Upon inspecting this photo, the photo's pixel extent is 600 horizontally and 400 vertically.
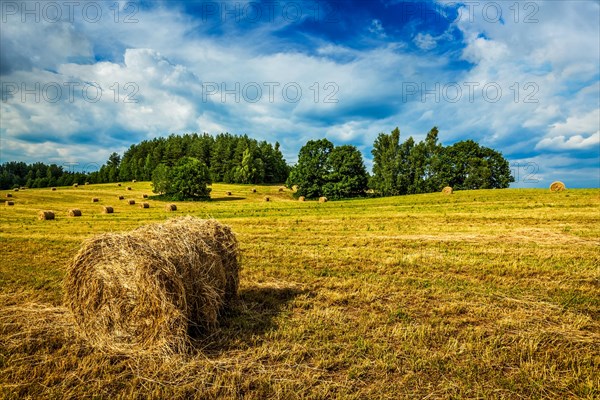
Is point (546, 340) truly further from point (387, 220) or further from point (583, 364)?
point (387, 220)

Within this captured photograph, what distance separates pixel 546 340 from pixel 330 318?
160 inches

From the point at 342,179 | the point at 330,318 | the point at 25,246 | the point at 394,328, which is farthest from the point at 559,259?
the point at 342,179

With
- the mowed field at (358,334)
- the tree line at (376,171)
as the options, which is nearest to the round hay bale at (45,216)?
the mowed field at (358,334)

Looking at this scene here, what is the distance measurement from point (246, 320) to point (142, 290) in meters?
2.26

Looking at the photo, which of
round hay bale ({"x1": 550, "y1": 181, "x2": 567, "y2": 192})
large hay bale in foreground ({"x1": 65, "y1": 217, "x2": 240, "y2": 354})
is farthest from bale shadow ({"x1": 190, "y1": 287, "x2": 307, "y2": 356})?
round hay bale ({"x1": 550, "y1": 181, "x2": 567, "y2": 192})

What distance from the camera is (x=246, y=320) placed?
7004 millimetres

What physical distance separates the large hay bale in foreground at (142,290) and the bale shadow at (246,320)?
0.32 m

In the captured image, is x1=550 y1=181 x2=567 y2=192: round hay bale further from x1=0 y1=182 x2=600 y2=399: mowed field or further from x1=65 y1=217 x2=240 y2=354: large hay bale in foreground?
x1=65 y1=217 x2=240 y2=354: large hay bale in foreground

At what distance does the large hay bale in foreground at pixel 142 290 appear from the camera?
5.73 metres

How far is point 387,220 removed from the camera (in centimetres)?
2462

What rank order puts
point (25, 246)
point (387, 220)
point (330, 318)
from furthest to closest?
point (387, 220) < point (25, 246) < point (330, 318)

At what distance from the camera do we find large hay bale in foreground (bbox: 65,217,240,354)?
5.73m

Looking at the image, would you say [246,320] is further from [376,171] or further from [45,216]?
[376,171]

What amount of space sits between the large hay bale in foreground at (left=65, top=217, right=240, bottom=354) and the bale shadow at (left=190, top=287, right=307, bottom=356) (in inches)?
12.7
